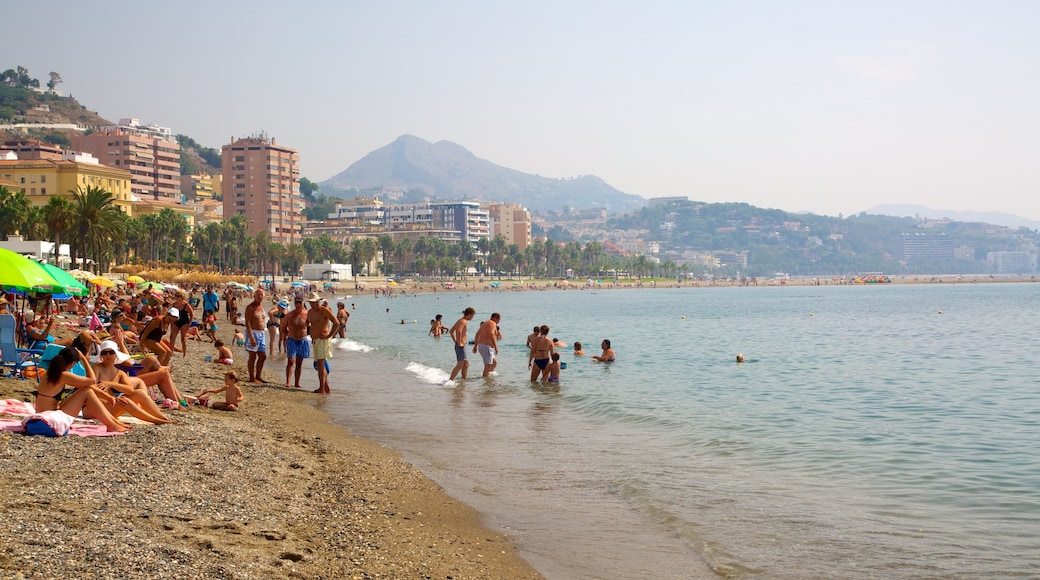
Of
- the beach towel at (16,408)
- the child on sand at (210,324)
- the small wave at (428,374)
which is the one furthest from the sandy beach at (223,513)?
the child on sand at (210,324)

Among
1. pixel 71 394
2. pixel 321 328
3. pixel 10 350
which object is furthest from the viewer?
pixel 321 328

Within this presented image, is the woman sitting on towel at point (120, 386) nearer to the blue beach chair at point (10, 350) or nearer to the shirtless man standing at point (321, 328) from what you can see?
the blue beach chair at point (10, 350)

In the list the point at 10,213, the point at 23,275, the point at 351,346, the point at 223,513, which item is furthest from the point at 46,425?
the point at 10,213

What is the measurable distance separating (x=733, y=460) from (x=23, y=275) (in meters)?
10.7

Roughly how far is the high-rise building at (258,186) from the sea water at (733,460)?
150m

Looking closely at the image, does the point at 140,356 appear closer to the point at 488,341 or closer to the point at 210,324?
the point at 488,341

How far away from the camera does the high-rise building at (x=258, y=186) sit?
168 metres

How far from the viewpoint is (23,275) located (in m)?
13.4

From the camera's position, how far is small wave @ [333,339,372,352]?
3253 centimetres

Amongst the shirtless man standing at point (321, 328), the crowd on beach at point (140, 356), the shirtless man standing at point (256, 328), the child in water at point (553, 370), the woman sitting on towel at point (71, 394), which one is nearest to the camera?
the woman sitting on towel at point (71, 394)

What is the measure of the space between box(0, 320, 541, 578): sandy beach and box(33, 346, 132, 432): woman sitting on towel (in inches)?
16.3

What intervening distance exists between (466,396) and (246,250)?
11409cm

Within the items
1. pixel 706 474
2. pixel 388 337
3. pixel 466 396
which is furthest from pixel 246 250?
pixel 706 474

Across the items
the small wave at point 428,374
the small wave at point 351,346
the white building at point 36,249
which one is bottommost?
the small wave at point 351,346
